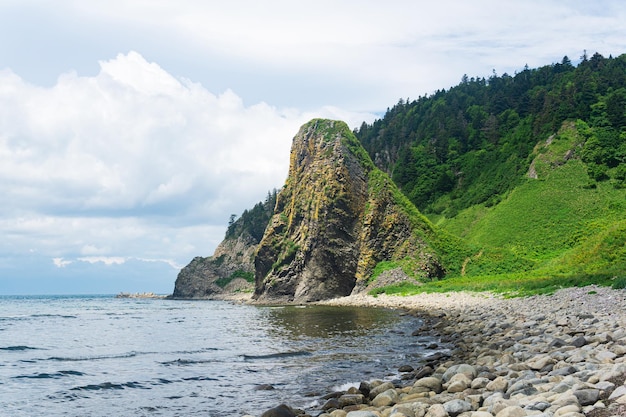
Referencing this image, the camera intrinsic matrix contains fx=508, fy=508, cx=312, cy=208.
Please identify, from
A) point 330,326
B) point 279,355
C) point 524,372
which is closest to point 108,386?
point 279,355

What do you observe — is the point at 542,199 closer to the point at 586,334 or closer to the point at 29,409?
the point at 586,334

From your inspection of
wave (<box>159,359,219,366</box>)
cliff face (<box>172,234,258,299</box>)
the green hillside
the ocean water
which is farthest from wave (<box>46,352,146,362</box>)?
cliff face (<box>172,234,258,299</box>)

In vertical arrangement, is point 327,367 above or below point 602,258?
below

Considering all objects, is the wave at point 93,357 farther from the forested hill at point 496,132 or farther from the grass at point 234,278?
the grass at point 234,278

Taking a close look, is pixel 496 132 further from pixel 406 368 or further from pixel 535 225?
pixel 406 368

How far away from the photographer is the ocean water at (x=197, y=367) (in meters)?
16.6

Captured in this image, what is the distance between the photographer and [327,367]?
21547mm

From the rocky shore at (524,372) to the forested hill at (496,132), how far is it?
68.8m

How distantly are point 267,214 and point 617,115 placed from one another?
308 ft

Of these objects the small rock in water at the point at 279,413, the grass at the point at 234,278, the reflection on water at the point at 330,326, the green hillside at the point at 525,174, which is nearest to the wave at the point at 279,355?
the reflection on water at the point at 330,326

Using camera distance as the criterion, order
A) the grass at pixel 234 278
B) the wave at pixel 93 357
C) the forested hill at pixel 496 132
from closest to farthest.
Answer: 1. the wave at pixel 93 357
2. the forested hill at pixel 496 132
3. the grass at pixel 234 278

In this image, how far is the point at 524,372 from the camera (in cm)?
1361

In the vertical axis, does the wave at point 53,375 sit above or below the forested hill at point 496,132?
below

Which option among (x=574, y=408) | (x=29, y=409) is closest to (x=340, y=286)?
(x=29, y=409)
